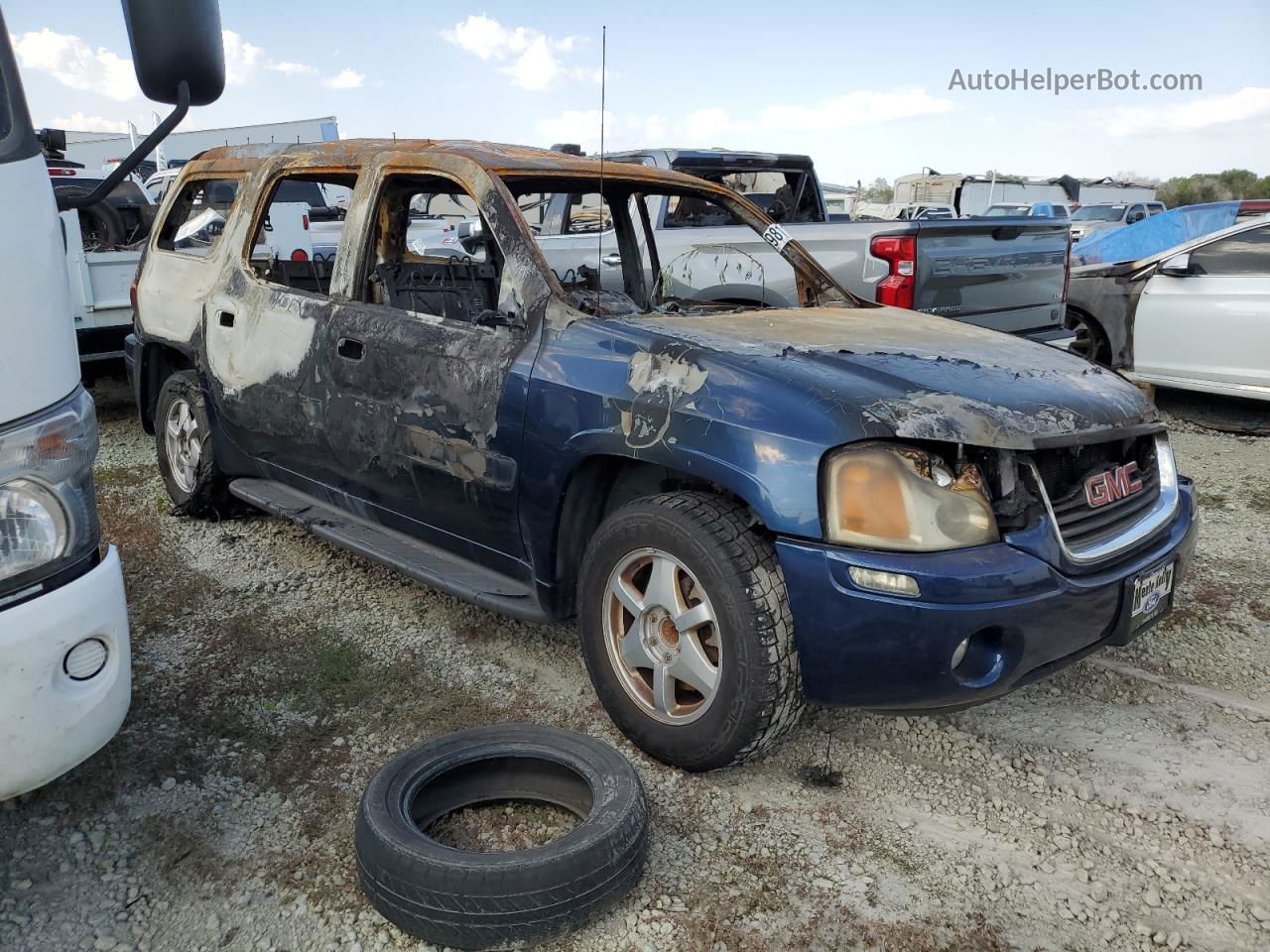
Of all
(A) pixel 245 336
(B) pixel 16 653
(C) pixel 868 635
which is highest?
(A) pixel 245 336

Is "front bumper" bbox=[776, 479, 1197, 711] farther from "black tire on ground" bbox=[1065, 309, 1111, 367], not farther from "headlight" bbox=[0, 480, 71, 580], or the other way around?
"black tire on ground" bbox=[1065, 309, 1111, 367]

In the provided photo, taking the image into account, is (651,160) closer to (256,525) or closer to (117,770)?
(256,525)

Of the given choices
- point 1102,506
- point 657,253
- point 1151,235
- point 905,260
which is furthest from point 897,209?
point 1102,506

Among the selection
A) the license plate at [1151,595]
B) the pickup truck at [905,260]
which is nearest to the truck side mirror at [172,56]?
the license plate at [1151,595]

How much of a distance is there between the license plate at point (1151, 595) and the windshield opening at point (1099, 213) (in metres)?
24.3

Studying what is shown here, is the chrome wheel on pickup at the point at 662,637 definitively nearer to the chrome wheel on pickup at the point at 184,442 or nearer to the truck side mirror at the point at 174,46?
the truck side mirror at the point at 174,46

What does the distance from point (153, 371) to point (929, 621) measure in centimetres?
409

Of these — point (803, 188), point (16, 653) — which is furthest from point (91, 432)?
point (803, 188)

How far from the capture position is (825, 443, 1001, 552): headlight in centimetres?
234

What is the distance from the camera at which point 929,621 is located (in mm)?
2291

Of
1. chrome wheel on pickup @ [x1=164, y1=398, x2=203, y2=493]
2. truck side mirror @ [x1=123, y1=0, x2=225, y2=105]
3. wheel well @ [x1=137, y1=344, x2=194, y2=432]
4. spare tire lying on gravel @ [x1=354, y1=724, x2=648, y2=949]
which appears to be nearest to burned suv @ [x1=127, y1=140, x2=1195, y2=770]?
spare tire lying on gravel @ [x1=354, y1=724, x2=648, y2=949]

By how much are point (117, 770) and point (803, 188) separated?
263 inches

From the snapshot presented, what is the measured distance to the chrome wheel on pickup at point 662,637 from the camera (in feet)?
8.52

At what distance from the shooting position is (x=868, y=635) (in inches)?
91.7
